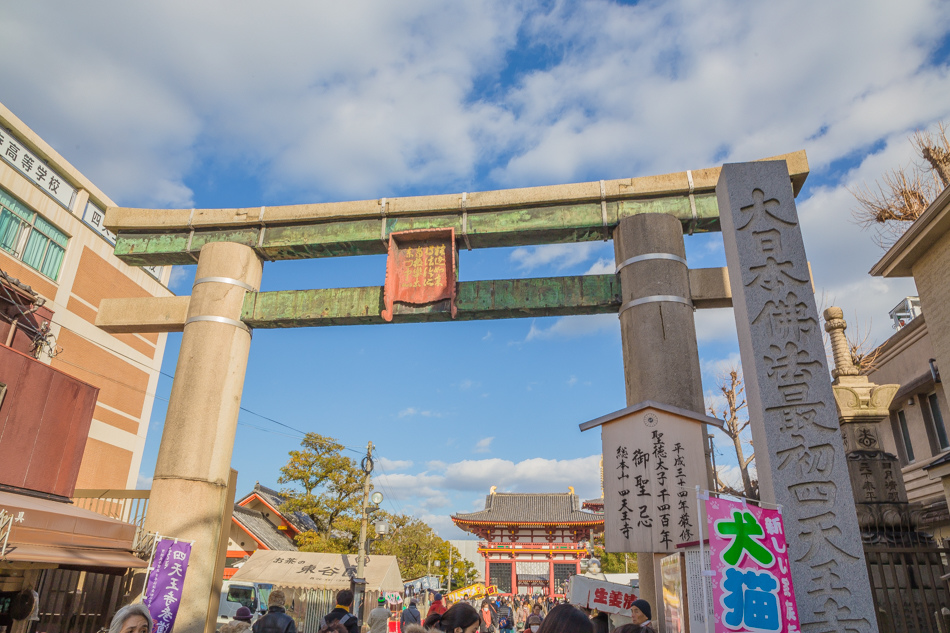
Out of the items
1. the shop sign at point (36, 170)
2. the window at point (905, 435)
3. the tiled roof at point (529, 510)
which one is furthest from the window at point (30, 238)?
the window at point (905, 435)

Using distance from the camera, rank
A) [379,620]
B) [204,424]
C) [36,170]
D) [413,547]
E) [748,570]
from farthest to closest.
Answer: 1. [413,547]
2. [36,170]
3. [204,424]
4. [379,620]
5. [748,570]

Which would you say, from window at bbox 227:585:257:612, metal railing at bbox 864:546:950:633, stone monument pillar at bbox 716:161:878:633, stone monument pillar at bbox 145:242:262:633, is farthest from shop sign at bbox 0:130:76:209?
metal railing at bbox 864:546:950:633

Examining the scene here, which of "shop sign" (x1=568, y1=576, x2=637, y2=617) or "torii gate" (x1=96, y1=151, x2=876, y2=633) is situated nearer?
"torii gate" (x1=96, y1=151, x2=876, y2=633)

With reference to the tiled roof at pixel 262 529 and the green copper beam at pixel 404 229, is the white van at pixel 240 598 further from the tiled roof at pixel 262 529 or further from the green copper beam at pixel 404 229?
the green copper beam at pixel 404 229

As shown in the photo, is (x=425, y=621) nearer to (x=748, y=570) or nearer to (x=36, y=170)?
(x=748, y=570)

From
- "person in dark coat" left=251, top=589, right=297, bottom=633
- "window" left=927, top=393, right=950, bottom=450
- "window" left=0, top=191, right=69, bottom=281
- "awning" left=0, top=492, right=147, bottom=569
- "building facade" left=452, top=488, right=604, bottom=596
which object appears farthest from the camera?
"building facade" left=452, top=488, right=604, bottom=596

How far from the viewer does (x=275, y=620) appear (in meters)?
5.81

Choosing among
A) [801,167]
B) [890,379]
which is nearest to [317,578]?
[801,167]

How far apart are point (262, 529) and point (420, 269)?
23158mm

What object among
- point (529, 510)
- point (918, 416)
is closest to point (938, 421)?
point (918, 416)

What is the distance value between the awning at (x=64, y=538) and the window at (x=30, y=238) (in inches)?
522

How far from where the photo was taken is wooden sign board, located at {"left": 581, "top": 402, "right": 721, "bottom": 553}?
A: 20.0 ft

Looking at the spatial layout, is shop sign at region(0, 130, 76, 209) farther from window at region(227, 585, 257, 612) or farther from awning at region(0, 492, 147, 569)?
window at region(227, 585, 257, 612)

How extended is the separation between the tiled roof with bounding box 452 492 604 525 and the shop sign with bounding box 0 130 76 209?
2782 cm
